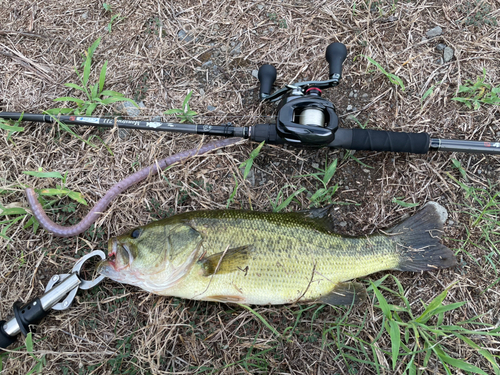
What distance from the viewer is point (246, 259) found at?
260 cm

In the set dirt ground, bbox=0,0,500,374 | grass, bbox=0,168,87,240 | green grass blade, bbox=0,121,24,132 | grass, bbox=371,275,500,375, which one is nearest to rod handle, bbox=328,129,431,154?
dirt ground, bbox=0,0,500,374

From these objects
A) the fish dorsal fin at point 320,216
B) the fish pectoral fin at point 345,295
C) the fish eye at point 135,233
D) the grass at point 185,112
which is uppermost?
the grass at point 185,112

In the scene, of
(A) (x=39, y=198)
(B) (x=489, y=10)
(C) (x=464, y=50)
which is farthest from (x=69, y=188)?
(B) (x=489, y=10)

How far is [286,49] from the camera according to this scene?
3494 mm

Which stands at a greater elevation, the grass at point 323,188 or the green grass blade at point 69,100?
the green grass blade at point 69,100

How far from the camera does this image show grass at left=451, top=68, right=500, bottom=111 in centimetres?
325

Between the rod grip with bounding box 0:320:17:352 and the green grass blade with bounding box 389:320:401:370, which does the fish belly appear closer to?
the green grass blade with bounding box 389:320:401:370

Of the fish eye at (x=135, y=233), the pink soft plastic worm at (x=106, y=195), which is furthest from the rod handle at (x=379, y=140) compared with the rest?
the fish eye at (x=135, y=233)

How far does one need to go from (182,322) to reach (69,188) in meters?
1.82

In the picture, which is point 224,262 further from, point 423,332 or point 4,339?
point 4,339

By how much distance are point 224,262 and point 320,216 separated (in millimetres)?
1015

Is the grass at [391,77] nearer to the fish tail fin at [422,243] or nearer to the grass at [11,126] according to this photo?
the fish tail fin at [422,243]

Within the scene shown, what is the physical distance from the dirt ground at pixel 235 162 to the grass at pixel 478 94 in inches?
3.3

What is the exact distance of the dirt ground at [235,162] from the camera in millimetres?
2920
